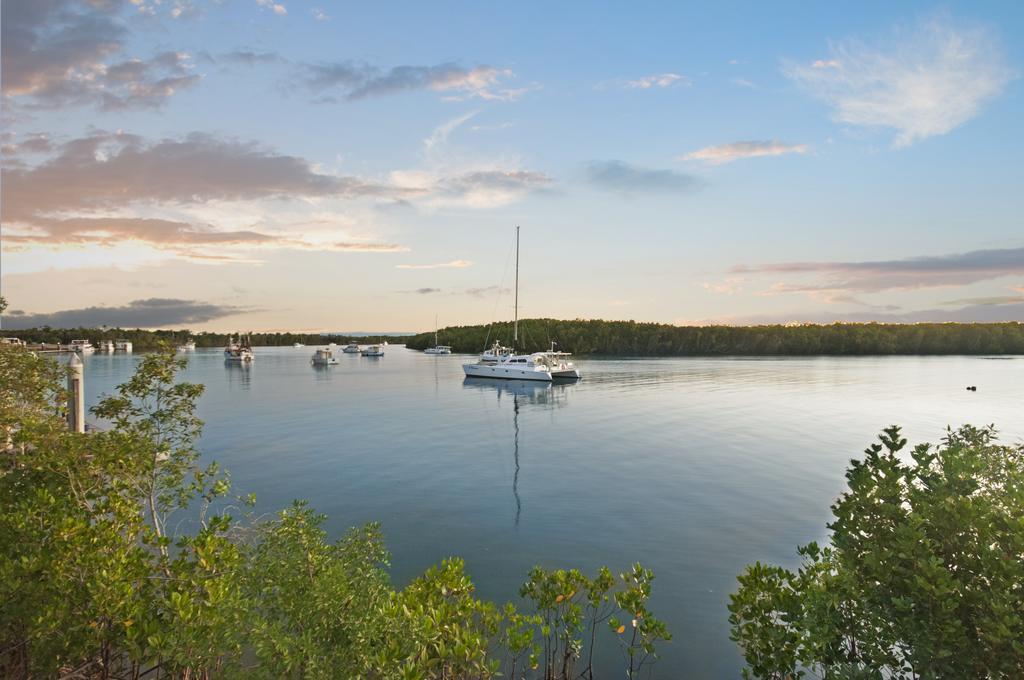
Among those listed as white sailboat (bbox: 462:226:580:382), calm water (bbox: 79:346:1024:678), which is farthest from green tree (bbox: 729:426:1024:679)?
white sailboat (bbox: 462:226:580:382)

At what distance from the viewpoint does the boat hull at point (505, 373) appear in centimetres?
7519

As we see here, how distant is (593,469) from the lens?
91.5 feet

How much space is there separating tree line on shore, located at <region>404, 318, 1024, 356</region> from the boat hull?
64.1 metres

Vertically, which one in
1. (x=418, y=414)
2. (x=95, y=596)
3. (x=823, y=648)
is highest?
(x=95, y=596)

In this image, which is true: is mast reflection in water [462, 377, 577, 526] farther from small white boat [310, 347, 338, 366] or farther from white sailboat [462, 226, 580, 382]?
small white boat [310, 347, 338, 366]

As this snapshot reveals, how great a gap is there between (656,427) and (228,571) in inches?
1400

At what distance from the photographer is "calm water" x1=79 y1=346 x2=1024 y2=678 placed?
15789mm

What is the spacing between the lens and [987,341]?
159 m

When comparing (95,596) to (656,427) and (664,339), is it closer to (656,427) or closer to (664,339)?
(656,427)

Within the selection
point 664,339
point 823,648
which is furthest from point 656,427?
point 664,339

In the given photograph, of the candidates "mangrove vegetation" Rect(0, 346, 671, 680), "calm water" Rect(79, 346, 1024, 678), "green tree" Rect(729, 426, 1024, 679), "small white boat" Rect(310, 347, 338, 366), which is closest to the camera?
"green tree" Rect(729, 426, 1024, 679)

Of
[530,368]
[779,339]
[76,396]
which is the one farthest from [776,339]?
[76,396]

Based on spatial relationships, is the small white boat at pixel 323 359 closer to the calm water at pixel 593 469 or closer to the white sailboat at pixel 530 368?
the white sailboat at pixel 530 368

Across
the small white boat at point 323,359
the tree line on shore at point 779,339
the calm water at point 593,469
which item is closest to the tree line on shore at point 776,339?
the tree line on shore at point 779,339
